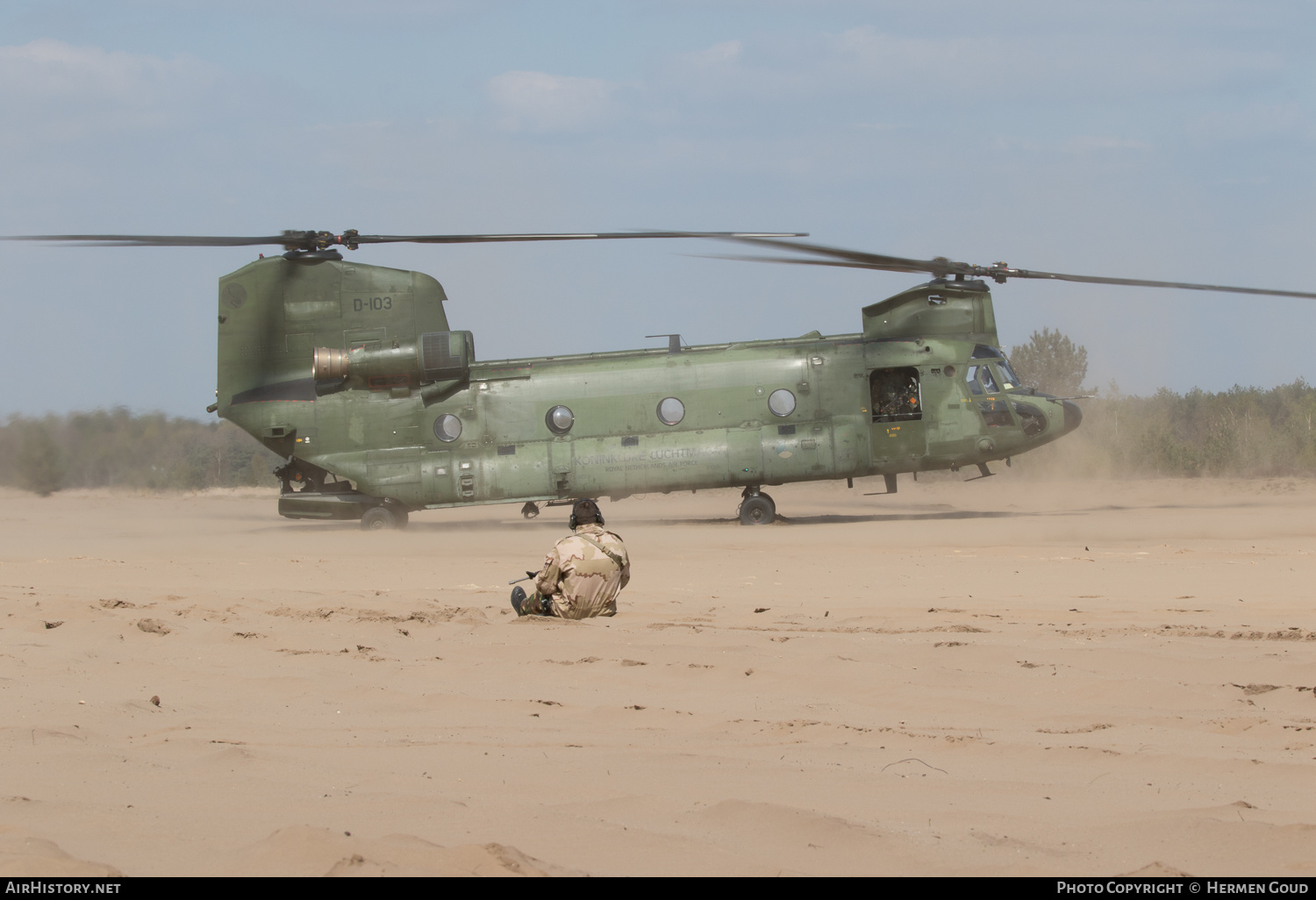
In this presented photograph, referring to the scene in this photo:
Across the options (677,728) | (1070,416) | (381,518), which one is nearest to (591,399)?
(381,518)

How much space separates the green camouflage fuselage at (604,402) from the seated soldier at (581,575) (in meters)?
9.59

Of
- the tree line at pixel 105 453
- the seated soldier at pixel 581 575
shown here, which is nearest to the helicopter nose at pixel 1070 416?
the seated soldier at pixel 581 575

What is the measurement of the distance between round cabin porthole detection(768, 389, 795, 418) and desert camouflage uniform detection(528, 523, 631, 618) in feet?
32.5

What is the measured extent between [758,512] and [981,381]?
12.6ft

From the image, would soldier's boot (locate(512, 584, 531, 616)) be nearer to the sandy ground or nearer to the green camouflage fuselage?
the sandy ground

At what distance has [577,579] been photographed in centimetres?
745

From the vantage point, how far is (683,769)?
3.98m

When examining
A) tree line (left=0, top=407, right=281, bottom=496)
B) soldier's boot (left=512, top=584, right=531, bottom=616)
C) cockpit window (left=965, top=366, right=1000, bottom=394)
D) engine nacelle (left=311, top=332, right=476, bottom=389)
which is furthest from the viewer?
tree line (left=0, top=407, right=281, bottom=496)

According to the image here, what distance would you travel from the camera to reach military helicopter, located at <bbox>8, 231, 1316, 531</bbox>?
56.1ft

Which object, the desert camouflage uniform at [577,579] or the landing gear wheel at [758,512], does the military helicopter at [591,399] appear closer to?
the landing gear wheel at [758,512]

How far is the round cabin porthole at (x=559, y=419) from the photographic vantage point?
17.4 metres

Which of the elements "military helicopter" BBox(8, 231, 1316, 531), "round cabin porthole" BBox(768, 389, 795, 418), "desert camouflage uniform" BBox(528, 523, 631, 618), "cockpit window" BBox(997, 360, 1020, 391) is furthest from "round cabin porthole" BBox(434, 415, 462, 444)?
"desert camouflage uniform" BBox(528, 523, 631, 618)
